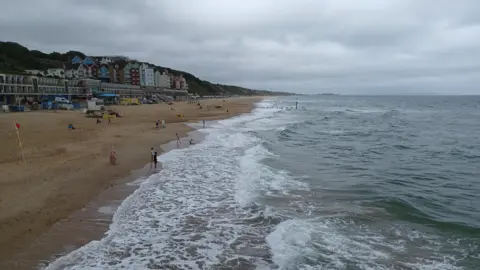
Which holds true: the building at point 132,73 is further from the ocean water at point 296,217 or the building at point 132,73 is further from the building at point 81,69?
the ocean water at point 296,217

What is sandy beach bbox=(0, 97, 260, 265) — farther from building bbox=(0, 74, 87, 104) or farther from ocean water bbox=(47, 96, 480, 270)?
building bbox=(0, 74, 87, 104)

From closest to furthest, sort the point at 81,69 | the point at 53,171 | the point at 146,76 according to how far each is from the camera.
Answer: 1. the point at 53,171
2. the point at 81,69
3. the point at 146,76

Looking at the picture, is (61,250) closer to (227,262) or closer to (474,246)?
(227,262)

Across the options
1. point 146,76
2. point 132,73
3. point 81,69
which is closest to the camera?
point 81,69

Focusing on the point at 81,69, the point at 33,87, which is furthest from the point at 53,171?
the point at 81,69

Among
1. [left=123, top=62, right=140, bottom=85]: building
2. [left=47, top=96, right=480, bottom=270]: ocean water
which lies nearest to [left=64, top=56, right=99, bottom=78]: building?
[left=123, top=62, right=140, bottom=85]: building

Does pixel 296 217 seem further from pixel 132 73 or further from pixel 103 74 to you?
pixel 132 73

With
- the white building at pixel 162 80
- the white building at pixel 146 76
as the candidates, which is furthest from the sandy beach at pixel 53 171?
the white building at pixel 162 80
